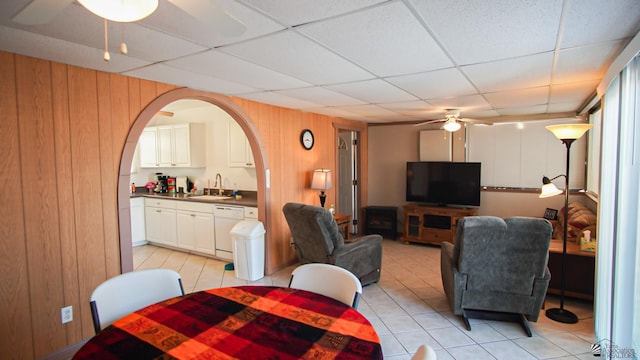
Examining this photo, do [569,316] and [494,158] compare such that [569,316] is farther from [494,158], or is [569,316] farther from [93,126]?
[93,126]

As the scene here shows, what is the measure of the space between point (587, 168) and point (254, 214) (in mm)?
4860

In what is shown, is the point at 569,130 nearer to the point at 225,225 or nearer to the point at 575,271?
the point at 575,271

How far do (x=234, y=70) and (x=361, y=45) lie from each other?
1.11 metres

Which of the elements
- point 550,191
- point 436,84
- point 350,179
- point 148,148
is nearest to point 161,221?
point 148,148

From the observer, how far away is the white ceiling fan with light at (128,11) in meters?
1.03

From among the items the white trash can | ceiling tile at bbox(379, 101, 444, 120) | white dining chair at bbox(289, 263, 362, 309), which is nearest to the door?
ceiling tile at bbox(379, 101, 444, 120)

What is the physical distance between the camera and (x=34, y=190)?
2369mm

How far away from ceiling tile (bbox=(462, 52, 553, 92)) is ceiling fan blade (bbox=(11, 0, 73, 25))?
8.31 feet

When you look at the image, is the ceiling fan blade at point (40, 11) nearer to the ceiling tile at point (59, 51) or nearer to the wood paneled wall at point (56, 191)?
the ceiling tile at point (59, 51)

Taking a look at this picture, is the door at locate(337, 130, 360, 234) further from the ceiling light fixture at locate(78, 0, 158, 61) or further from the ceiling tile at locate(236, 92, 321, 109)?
the ceiling light fixture at locate(78, 0, 158, 61)

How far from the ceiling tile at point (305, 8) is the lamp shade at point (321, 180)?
3.41 m

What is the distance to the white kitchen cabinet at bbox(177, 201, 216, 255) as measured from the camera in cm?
497

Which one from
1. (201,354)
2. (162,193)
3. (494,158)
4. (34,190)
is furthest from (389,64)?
(162,193)

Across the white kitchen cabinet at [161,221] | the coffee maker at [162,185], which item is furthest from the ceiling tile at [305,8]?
the coffee maker at [162,185]
